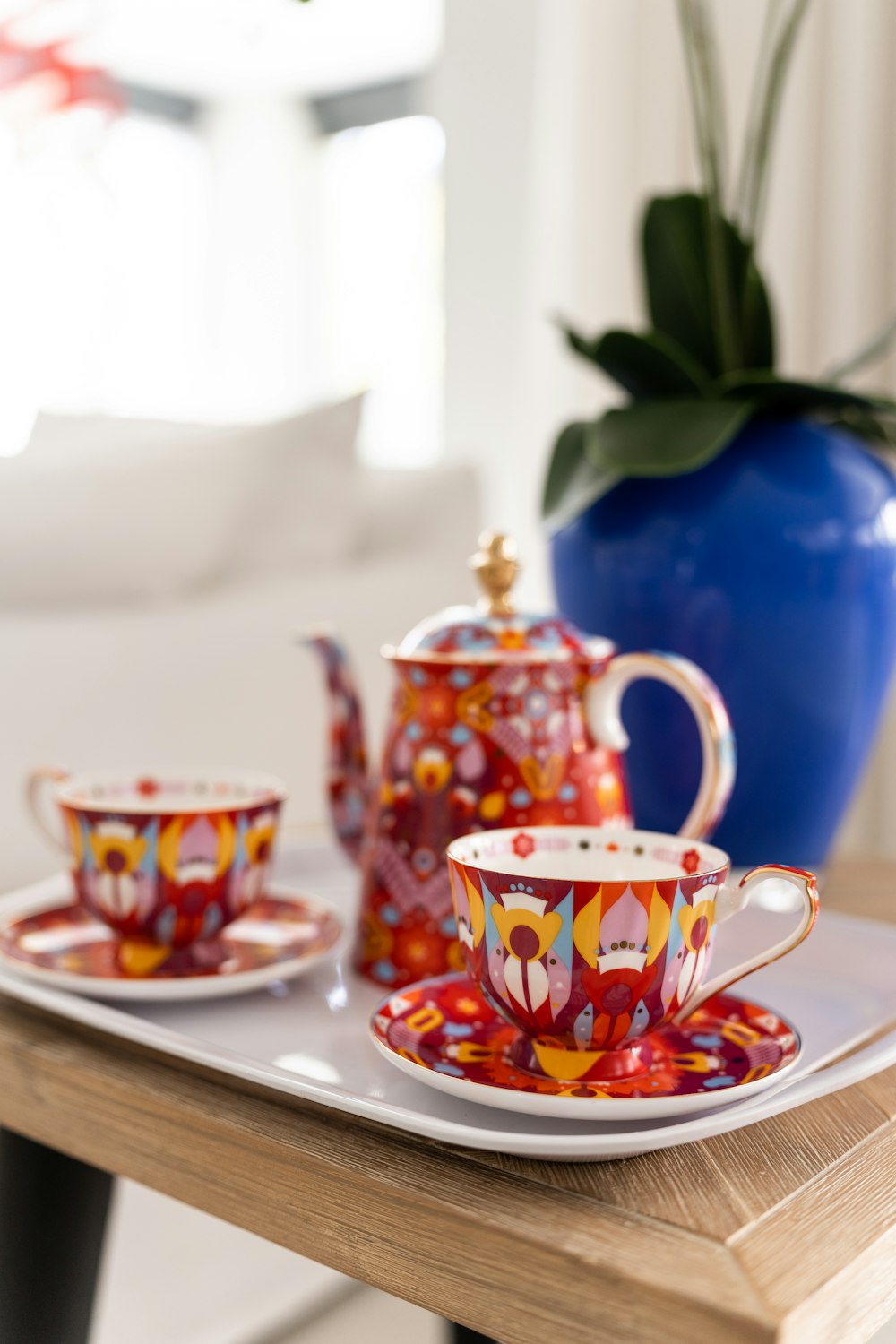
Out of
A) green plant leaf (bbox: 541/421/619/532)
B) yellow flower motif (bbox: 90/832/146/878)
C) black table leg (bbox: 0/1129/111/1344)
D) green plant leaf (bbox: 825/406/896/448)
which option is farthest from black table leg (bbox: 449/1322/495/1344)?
green plant leaf (bbox: 825/406/896/448)

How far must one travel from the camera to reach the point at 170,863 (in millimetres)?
493

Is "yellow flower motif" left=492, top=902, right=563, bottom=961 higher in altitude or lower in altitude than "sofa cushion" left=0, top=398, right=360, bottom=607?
lower

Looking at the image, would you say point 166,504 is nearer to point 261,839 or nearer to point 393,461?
point 261,839

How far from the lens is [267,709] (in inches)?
42.6

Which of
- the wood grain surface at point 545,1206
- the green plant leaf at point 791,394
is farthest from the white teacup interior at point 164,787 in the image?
the green plant leaf at point 791,394

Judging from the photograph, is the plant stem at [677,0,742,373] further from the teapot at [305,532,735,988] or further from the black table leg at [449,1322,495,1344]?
the black table leg at [449,1322,495,1344]

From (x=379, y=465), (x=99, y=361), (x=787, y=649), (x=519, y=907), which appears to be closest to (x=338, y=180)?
(x=99, y=361)

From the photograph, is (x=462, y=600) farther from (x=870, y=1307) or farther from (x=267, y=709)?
(x=870, y=1307)

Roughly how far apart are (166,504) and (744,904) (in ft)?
2.61

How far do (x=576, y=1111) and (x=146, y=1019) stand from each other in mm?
Answer: 198

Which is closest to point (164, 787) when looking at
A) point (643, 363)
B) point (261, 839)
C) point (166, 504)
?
point (261, 839)

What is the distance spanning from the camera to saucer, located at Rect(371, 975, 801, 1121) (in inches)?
14.2

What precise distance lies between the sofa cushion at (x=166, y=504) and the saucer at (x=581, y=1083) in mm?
680

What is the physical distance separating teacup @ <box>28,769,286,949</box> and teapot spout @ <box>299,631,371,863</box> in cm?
10
